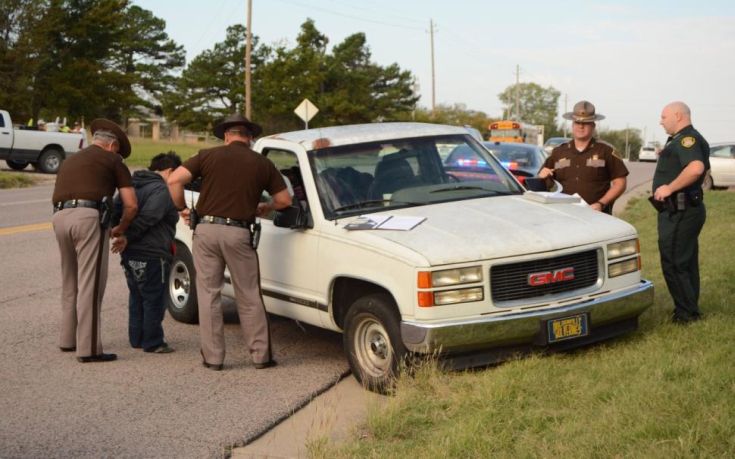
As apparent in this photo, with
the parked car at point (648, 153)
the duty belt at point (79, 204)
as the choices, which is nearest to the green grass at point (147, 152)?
the duty belt at point (79, 204)

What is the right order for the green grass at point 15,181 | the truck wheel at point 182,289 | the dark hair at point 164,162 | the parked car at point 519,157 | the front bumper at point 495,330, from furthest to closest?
1. the green grass at point 15,181
2. the parked car at point 519,157
3. the truck wheel at point 182,289
4. the dark hair at point 164,162
5. the front bumper at point 495,330

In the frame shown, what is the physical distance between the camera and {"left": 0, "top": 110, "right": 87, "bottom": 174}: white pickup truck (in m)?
29.9

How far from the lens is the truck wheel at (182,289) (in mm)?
8531

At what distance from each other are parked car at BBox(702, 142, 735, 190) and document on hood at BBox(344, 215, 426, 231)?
23.0m

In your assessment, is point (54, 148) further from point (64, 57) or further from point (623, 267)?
point (623, 267)

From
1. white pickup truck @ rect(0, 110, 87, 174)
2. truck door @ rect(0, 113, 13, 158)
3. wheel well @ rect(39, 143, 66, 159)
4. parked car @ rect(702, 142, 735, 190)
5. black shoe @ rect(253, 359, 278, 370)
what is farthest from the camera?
wheel well @ rect(39, 143, 66, 159)

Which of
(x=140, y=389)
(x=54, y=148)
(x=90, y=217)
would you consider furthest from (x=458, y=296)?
(x=54, y=148)

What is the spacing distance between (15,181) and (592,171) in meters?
22.4

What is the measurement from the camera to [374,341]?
21.1 ft

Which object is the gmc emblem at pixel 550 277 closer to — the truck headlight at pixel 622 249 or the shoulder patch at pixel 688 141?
the truck headlight at pixel 622 249

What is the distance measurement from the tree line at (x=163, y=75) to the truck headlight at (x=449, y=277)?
116 feet

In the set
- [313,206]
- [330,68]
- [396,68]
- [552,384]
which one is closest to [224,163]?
[313,206]

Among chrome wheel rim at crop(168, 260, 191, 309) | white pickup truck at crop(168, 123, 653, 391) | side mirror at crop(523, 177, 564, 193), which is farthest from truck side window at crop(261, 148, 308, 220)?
side mirror at crop(523, 177, 564, 193)

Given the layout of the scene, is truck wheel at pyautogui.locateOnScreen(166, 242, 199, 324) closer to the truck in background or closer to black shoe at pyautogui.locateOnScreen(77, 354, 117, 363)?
black shoe at pyautogui.locateOnScreen(77, 354, 117, 363)
